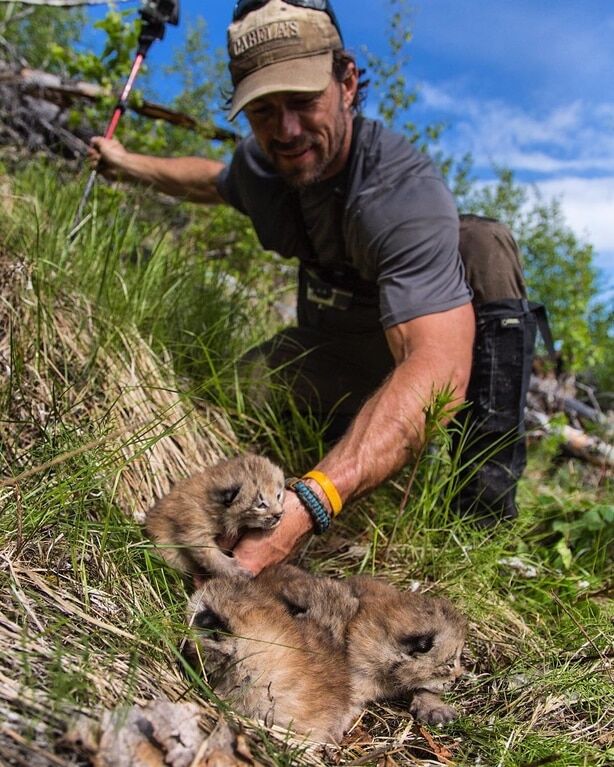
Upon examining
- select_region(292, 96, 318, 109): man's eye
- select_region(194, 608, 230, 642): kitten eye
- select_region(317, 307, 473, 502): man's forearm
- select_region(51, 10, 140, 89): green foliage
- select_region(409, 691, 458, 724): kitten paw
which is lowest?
select_region(409, 691, 458, 724): kitten paw

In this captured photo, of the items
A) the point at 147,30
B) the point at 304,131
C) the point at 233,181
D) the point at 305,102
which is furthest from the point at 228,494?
the point at 147,30

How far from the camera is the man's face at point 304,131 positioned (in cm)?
405

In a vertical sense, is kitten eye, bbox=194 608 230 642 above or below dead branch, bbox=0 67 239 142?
below

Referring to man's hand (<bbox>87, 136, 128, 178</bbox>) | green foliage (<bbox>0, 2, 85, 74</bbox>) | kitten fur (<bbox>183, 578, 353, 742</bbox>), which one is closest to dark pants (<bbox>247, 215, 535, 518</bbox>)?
kitten fur (<bbox>183, 578, 353, 742</bbox>)

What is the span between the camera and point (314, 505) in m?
3.05

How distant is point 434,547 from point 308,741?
1.57m

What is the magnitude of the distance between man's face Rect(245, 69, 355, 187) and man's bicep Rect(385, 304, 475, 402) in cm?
125

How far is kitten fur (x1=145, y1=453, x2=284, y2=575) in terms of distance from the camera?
2830mm

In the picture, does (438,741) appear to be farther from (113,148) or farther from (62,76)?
(62,76)

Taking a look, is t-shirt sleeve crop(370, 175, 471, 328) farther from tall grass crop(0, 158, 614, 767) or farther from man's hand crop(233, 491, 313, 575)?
man's hand crop(233, 491, 313, 575)

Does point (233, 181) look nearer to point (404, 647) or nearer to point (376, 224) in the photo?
point (376, 224)

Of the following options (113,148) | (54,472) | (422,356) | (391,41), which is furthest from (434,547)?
(391,41)

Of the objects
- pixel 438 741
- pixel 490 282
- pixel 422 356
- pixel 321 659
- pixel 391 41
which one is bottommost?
pixel 438 741

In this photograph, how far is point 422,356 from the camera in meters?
3.47
